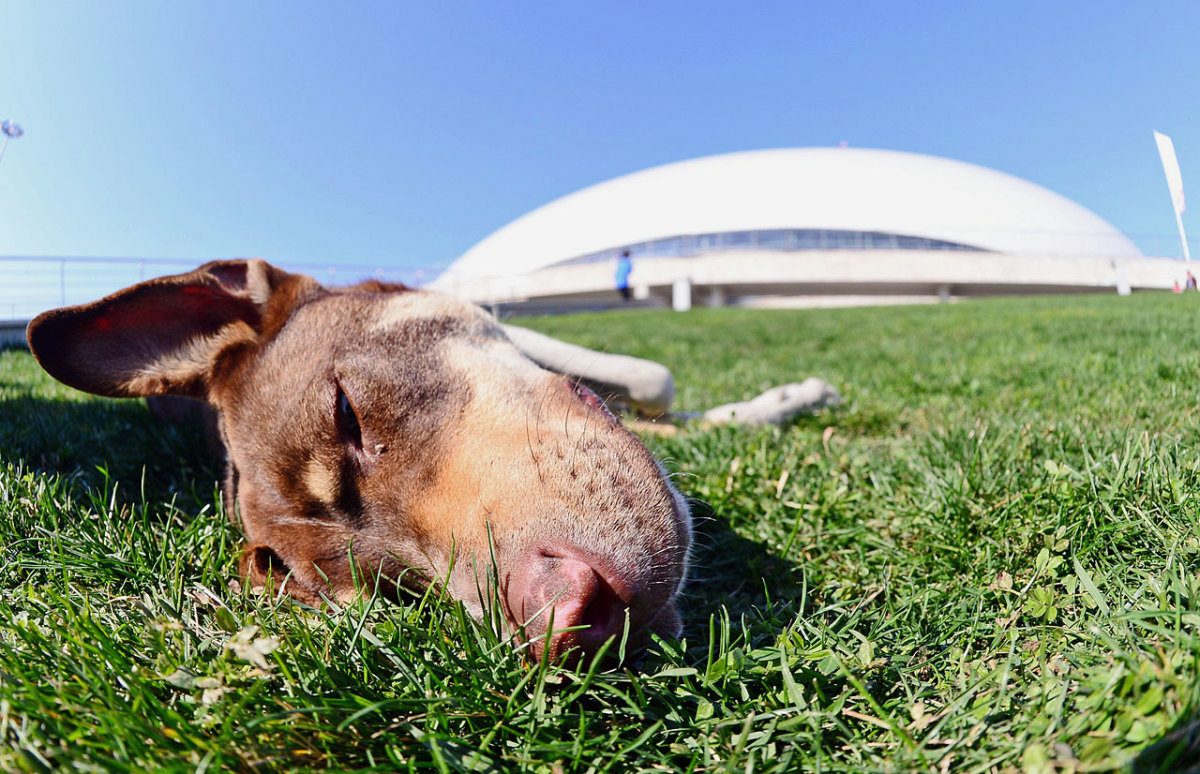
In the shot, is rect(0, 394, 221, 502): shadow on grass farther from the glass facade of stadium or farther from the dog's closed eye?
the glass facade of stadium

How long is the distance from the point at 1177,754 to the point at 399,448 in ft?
6.69

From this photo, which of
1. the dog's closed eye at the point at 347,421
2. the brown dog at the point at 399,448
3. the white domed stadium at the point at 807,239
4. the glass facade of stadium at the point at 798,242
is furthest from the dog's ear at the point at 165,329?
the glass facade of stadium at the point at 798,242

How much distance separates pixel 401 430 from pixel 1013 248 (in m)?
64.8

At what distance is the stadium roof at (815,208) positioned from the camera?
2248 inches

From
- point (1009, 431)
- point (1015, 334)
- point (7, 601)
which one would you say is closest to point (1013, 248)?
point (1015, 334)

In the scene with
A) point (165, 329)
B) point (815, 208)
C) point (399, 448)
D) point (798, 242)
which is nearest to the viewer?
point (399, 448)

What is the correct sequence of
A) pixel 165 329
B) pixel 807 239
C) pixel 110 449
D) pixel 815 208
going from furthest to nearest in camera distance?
pixel 815 208
pixel 807 239
pixel 110 449
pixel 165 329

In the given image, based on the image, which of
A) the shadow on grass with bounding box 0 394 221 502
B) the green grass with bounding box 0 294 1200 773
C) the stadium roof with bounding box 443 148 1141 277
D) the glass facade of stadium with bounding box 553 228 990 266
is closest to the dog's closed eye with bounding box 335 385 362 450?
the green grass with bounding box 0 294 1200 773

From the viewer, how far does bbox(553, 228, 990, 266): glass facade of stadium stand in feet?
184

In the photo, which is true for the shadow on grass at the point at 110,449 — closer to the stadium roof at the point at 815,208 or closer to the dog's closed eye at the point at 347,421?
the dog's closed eye at the point at 347,421

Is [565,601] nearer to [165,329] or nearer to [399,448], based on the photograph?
[399,448]

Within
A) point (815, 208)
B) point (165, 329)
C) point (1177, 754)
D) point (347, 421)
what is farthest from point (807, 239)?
point (1177, 754)

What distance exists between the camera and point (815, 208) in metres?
59.2

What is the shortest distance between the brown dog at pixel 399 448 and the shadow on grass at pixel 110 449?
541 millimetres
